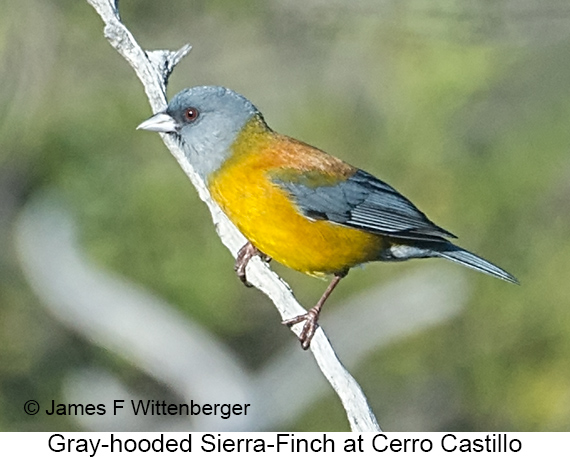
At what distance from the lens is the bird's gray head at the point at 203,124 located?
3211 mm

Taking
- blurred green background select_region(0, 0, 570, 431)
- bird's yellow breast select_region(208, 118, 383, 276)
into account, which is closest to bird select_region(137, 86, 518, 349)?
bird's yellow breast select_region(208, 118, 383, 276)

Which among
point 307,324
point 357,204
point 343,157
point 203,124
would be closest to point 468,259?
point 357,204

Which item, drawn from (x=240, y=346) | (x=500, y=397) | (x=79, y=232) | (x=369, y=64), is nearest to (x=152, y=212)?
(x=79, y=232)

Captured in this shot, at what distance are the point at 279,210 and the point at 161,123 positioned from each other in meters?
0.48

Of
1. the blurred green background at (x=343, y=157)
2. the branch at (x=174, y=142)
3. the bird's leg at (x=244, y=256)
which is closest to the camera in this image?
the branch at (x=174, y=142)

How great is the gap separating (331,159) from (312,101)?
2.19 metres

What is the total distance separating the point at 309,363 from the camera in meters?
4.70

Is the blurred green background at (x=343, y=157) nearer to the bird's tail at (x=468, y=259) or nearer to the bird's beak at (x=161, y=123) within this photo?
the bird's tail at (x=468, y=259)

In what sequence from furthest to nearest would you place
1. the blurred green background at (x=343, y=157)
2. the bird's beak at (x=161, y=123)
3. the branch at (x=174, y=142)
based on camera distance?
the blurred green background at (x=343, y=157), the bird's beak at (x=161, y=123), the branch at (x=174, y=142)

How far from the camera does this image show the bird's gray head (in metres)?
3.21

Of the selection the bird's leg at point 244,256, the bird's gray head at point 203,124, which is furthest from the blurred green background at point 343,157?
the bird's gray head at point 203,124
